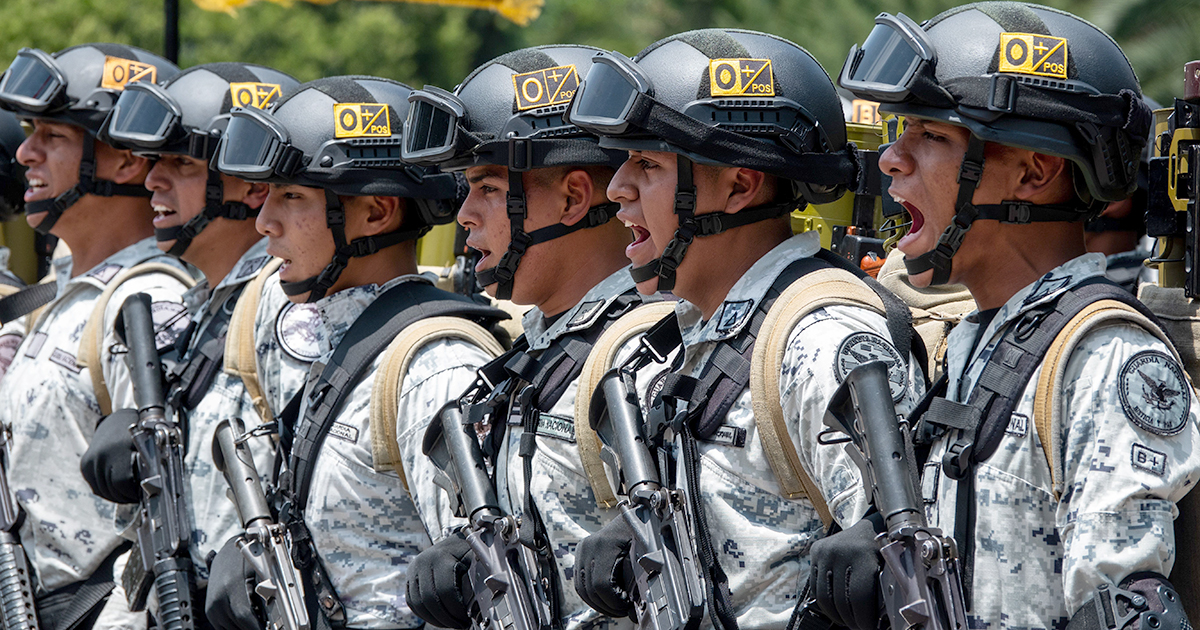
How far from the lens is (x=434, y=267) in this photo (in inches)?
253

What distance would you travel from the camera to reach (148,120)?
18.3 ft

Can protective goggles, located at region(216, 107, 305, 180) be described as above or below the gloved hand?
above

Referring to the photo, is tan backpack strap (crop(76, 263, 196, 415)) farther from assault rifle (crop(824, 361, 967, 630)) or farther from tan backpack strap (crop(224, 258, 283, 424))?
assault rifle (crop(824, 361, 967, 630))

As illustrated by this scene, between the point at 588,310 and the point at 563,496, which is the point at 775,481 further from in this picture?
the point at 588,310

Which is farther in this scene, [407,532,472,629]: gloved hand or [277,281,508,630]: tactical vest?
[277,281,508,630]: tactical vest

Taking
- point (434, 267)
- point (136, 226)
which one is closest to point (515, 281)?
point (434, 267)

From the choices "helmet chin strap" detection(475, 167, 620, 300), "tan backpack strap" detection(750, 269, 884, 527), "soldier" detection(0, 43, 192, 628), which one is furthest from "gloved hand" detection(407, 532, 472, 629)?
"soldier" detection(0, 43, 192, 628)

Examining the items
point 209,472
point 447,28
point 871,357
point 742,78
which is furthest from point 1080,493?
point 447,28

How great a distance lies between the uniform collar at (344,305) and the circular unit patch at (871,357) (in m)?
1.89

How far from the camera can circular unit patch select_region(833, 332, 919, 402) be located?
2.96m

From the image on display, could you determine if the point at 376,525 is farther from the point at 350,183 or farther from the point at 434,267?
the point at 434,267

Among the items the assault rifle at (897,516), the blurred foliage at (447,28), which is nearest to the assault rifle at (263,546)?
the assault rifle at (897,516)

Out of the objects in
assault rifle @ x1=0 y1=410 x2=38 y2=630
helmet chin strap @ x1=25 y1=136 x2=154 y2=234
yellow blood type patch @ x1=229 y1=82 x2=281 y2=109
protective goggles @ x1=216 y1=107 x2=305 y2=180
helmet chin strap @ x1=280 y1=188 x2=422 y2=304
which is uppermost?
yellow blood type patch @ x1=229 y1=82 x2=281 y2=109

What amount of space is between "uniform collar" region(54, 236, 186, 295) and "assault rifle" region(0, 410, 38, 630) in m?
0.65
